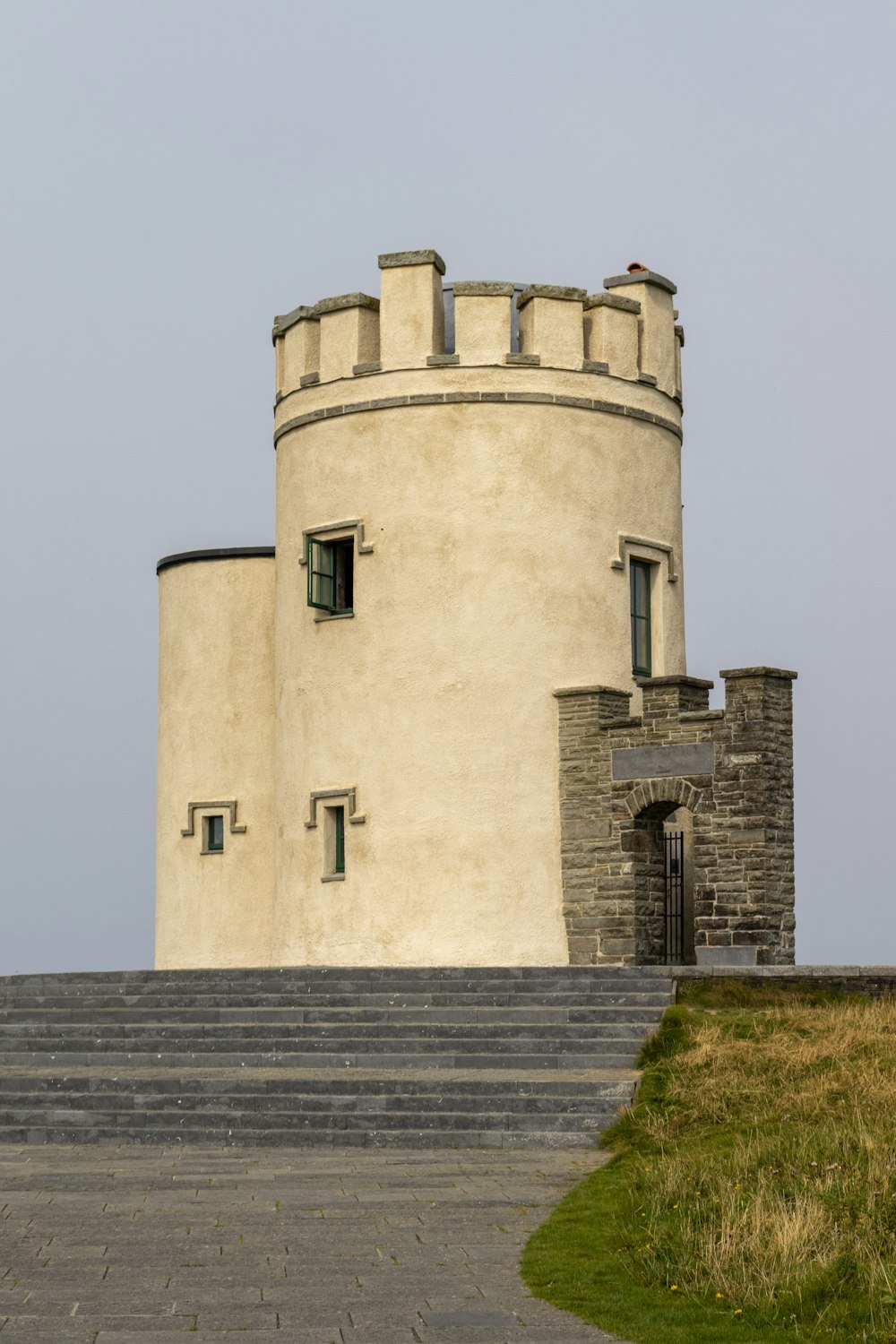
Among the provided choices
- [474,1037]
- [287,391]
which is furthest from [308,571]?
[474,1037]

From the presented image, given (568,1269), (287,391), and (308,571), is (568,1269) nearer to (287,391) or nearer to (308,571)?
(308,571)

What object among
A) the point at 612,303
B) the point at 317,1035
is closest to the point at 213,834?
the point at 612,303

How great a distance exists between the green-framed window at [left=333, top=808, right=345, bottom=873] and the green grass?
26.8ft

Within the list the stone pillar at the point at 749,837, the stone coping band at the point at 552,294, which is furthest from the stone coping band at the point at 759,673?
the stone coping band at the point at 552,294

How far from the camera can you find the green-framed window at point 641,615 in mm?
25250

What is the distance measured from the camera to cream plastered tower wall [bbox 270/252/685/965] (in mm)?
23438

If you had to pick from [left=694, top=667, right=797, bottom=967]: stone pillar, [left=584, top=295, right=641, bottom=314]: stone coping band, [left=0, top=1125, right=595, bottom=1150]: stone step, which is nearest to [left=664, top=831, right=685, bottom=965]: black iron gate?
[left=694, top=667, right=797, bottom=967]: stone pillar

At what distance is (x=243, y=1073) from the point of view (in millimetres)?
16688

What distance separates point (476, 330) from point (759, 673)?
6111 millimetres

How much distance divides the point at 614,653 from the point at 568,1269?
50.1 feet

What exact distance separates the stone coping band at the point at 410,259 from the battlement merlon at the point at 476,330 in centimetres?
1

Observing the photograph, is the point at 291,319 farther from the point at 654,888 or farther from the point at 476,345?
the point at 654,888

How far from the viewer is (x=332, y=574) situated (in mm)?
24828

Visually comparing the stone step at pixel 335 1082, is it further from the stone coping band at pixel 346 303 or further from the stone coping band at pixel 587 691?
the stone coping band at pixel 346 303
